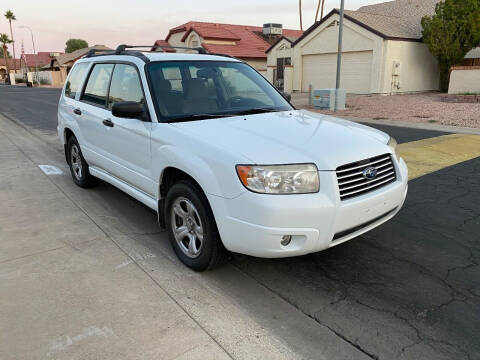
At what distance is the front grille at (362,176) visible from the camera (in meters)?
2.99

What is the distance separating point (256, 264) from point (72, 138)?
358 centimetres

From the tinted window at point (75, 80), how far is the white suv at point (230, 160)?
69 cm

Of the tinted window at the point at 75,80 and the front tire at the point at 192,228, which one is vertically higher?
the tinted window at the point at 75,80

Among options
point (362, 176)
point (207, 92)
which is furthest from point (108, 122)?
point (362, 176)

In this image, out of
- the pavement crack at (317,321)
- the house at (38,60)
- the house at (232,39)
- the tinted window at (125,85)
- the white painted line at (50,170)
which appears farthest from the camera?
the house at (38,60)

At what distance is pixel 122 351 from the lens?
2.51 metres

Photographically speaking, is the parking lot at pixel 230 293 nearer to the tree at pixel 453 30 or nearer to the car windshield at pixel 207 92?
the car windshield at pixel 207 92

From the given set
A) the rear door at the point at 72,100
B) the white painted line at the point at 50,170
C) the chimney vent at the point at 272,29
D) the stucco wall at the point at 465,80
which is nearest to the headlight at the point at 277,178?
the rear door at the point at 72,100

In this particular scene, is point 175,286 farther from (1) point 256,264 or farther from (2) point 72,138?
(2) point 72,138

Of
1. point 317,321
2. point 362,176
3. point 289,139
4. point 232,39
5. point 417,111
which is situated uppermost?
point 232,39

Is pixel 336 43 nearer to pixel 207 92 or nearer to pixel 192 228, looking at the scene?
pixel 207 92

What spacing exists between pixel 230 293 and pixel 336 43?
24136mm

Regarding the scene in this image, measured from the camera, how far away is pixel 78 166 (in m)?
5.87

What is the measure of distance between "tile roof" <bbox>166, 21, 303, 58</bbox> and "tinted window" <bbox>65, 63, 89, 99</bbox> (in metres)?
33.1
